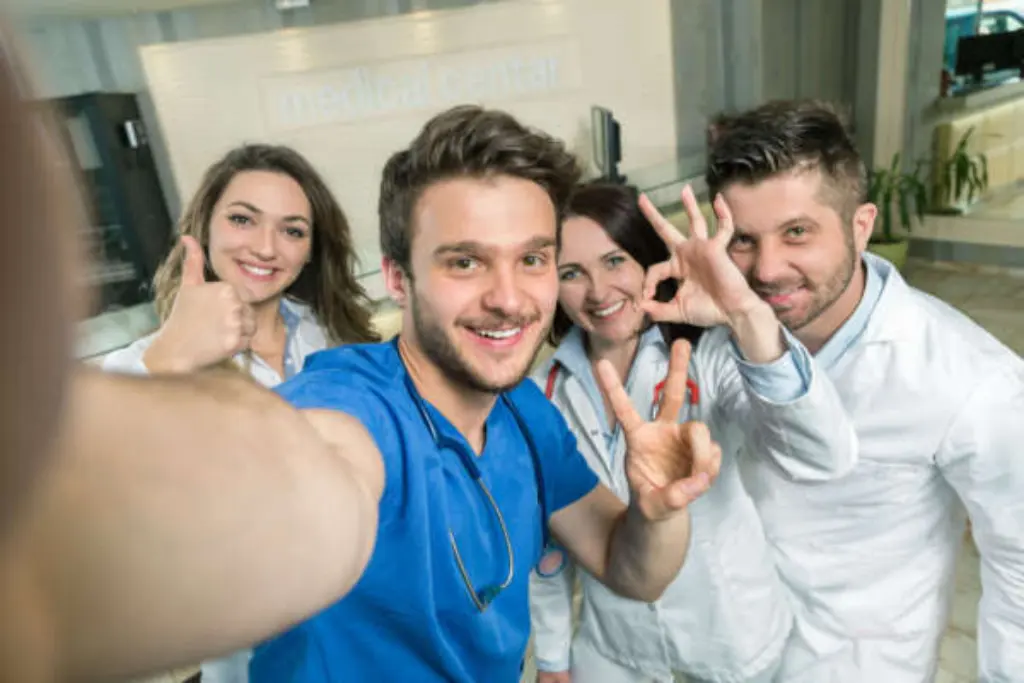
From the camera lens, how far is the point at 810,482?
4.25 feet

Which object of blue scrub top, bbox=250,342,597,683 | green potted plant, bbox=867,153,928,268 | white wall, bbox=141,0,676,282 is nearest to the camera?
blue scrub top, bbox=250,342,597,683

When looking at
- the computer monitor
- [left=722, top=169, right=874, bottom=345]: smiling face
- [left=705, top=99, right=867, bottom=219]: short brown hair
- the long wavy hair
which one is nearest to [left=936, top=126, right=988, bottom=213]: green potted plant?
the computer monitor

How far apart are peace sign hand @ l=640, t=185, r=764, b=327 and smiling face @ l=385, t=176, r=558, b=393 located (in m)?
0.38

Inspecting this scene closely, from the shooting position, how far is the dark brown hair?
1513 mm

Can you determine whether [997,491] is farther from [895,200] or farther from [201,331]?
[895,200]

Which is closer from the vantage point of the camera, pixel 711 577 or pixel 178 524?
pixel 178 524

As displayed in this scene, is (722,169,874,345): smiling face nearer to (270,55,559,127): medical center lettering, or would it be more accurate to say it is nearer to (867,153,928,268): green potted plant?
(270,55,559,127): medical center lettering

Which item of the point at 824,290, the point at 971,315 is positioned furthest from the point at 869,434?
the point at 971,315

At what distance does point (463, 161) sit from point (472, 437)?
48cm

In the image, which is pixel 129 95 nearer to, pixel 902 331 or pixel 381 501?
pixel 381 501

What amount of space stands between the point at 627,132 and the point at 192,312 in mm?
3075

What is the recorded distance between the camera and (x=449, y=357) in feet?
3.48

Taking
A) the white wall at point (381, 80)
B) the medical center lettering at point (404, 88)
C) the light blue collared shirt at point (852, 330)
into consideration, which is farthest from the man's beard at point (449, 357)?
the medical center lettering at point (404, 88)

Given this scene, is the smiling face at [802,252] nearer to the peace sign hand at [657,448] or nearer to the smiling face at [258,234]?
the peace sign hand at [657,448]
